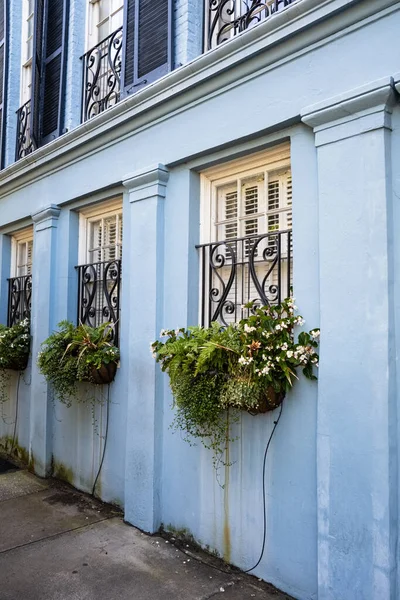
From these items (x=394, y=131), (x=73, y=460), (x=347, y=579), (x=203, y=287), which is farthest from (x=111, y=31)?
(x=347, y=579)

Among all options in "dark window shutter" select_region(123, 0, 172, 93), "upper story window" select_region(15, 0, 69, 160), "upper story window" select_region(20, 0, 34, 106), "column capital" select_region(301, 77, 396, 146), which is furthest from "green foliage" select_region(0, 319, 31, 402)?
"column capital" select_region(301, 77, 396, 146)

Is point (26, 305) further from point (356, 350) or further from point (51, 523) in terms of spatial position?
point (356, 350)

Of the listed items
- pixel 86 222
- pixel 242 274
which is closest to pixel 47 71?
pixel 86 222

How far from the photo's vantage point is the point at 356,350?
331 centimetres

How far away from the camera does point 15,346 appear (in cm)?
680

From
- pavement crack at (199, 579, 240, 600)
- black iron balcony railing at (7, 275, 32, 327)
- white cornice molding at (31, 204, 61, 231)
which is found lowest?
pavement crack at (199, 579, 240, 600)

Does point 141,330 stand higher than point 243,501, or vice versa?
point 141,330

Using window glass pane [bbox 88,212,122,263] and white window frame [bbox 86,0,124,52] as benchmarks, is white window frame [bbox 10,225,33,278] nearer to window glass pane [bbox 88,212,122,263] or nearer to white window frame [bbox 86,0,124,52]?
window glass pane [bbox 88,212,122,263]

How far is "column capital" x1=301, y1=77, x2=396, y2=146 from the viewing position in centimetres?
325

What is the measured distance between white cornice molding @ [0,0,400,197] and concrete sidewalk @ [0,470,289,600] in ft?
13.8

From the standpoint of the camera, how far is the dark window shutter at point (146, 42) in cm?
505

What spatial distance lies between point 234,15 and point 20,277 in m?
5.04

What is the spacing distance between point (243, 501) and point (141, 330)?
1.92 m

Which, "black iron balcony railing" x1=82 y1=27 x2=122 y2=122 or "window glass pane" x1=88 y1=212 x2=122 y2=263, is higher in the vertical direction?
"black iron balcony railing" x1=82 y1=27 x2=122 y2=122
